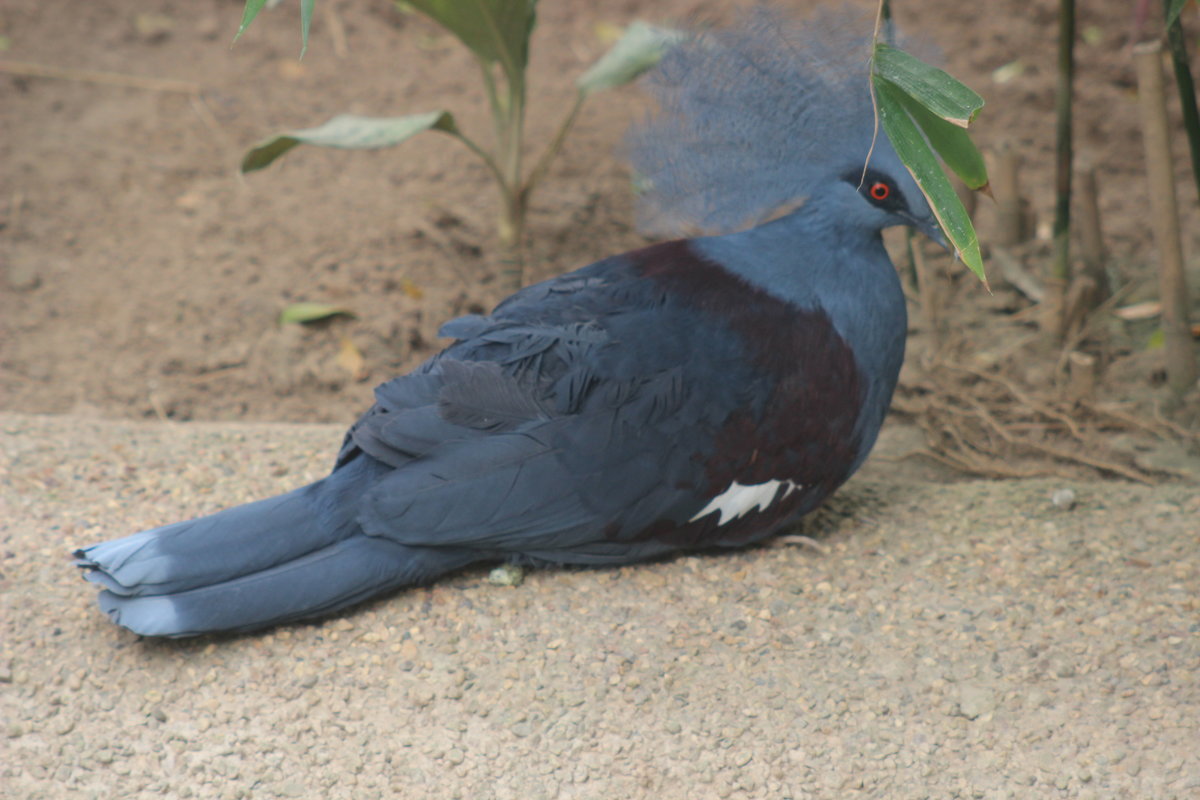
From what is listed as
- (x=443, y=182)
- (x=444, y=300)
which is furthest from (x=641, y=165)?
(x=443, y=182)

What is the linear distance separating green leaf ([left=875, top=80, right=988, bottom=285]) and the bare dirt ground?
782 millimetres

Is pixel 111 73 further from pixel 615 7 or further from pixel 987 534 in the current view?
pixel 987 534

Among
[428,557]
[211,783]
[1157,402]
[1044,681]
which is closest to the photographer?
[211,783]

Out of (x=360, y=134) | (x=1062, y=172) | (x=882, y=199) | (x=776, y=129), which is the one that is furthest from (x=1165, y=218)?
(x=360, y=134)

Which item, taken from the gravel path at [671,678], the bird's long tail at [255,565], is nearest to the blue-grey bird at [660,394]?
the bird's long tail at [255,565]

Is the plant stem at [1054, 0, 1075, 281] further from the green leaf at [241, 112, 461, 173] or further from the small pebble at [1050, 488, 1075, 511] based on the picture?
the green leaf at [241, 112, 461, 173]

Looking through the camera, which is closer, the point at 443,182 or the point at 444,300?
the point at 444,300

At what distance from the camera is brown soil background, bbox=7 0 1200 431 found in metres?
3.27

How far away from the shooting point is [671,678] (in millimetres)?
1964

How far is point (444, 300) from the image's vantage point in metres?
3.41

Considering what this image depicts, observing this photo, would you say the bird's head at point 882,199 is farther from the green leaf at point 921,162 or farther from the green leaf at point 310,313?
the green leaf at point 310,313

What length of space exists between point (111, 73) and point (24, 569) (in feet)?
9.37

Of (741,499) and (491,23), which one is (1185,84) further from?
(491,23)

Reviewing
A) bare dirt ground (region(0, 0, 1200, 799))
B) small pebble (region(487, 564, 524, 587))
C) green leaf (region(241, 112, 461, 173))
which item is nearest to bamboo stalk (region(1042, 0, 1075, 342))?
bare dirt ground (region(0, 0, 1200, 799))
